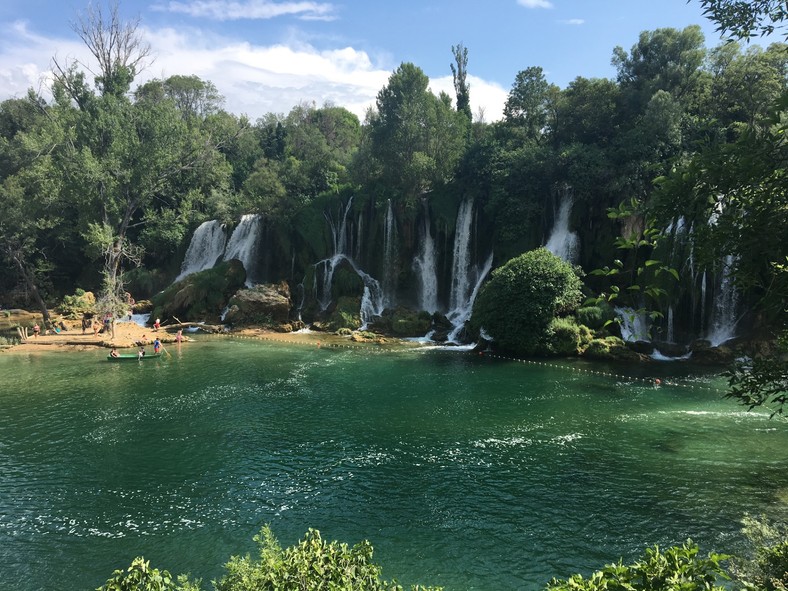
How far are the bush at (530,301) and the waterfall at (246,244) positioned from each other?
25.4m

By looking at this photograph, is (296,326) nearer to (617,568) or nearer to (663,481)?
(663,481)

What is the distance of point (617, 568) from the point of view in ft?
16.4

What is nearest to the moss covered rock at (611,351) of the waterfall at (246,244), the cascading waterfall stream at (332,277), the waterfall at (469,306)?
the waterfall at (469,306)

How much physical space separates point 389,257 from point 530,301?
54.4 ft

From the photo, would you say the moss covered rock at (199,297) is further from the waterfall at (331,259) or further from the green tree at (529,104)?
the green tree at (529,104)

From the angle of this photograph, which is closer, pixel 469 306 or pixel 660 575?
pixel 660 575

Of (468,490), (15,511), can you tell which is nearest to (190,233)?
(15,511)

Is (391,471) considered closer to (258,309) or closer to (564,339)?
(564,339)

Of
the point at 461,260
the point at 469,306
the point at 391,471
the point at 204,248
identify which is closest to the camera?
the point at 391,471

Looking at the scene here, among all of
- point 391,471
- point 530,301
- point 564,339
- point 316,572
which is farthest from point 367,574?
point 564,339

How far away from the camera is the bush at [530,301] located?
3033 centimetres

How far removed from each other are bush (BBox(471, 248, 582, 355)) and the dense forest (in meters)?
0.91

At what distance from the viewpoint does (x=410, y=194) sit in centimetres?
4497

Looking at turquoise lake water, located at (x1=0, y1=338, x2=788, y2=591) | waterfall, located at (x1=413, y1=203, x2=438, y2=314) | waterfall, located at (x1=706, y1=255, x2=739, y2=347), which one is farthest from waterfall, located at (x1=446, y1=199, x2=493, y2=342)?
waterfall, located at (x1=706, y1=255, x2=739, y2=347)
